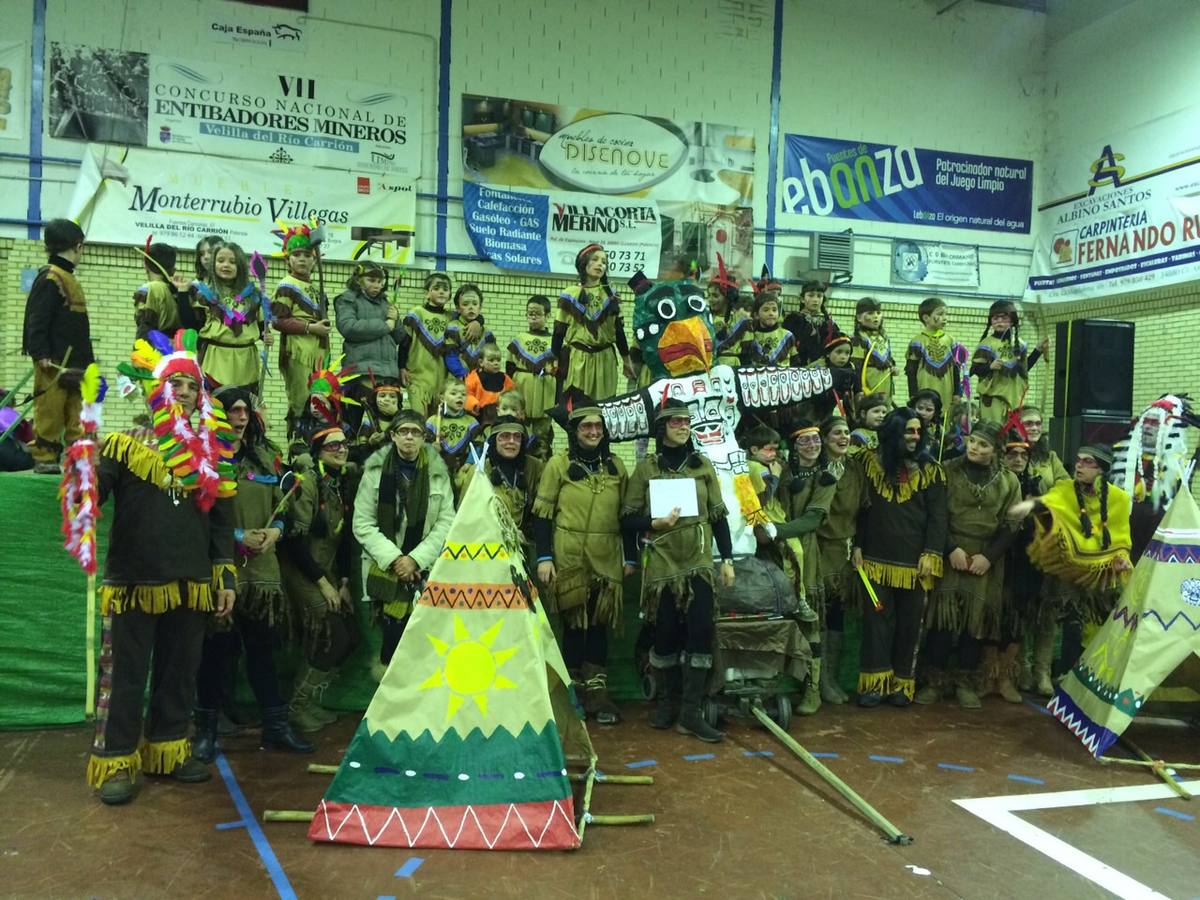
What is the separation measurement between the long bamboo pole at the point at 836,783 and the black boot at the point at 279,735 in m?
2.17

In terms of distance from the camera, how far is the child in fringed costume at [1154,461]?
566 cm

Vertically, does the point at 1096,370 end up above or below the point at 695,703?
above

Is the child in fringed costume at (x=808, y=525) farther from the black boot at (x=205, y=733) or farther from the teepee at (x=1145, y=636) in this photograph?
the black boot at (x=205, y=733)

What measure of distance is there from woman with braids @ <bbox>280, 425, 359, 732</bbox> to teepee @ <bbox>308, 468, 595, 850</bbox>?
1.29 m

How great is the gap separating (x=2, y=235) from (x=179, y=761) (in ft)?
24.1

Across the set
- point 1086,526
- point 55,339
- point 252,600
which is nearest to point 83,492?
point 252,600

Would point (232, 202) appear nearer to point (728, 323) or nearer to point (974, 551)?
point (728, 323)

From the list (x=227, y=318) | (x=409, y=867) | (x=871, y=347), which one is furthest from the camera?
(x=871, y=347)

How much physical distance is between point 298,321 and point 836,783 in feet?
14.6

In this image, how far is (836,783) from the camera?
4.09 m

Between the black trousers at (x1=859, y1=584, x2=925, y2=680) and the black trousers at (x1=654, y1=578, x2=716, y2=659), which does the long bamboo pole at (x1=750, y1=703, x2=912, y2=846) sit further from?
the black trousers at (x1=859, y1=584, x2=925, y2=680)

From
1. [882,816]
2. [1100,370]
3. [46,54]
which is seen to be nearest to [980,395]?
[1100,370]

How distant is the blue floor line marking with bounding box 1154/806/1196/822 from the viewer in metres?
4.08

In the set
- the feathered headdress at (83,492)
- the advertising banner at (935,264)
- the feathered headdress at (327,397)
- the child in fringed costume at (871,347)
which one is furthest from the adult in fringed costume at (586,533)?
the advertising banner at (935,264)
